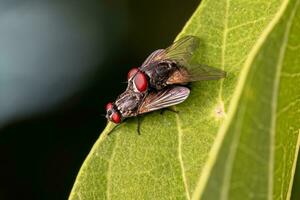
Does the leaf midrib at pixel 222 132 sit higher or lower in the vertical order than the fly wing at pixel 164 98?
higher

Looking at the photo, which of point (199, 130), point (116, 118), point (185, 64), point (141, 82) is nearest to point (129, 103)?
point (141, 82)

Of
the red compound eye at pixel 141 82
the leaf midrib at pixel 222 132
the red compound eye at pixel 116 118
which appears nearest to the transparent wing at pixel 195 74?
the red compound eye at pixel 141 82

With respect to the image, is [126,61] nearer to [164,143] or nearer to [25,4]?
[25,4]

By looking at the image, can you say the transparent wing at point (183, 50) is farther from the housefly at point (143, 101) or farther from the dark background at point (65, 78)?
the dark background at point (65, 78)

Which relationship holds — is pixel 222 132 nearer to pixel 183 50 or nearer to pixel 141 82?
pixel 183 50

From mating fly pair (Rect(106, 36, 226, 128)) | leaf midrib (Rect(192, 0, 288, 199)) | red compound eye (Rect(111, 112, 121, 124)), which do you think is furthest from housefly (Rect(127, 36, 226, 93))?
leaf midrib (Rect(192, 0, 288, 199))

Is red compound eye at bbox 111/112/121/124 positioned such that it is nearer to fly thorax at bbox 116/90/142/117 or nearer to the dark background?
fly thorax at bbox 116/90/142/117
